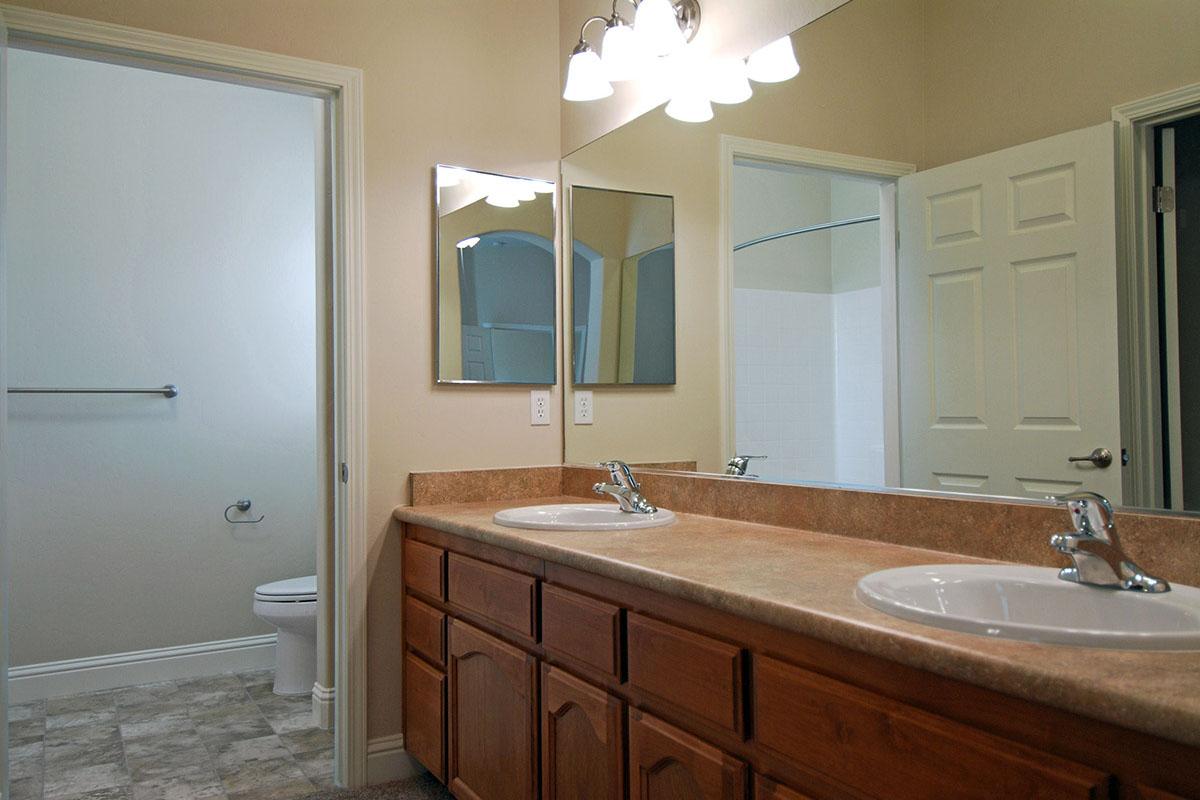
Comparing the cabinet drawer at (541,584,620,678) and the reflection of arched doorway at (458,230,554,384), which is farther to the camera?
the reflection of arched doorway at (458,230,554,384)

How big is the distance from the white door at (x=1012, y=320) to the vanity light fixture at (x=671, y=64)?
1.95ft

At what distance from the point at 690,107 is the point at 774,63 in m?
0.34

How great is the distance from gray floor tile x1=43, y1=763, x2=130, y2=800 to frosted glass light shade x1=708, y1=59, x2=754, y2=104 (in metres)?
2.47

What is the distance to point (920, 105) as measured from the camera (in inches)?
66.5

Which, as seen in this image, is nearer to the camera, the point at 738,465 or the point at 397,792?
the point at 738,465

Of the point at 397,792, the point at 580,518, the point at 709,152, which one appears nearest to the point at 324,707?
the point at 397,792

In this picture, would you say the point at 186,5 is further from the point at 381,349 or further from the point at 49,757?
the point at 49,757

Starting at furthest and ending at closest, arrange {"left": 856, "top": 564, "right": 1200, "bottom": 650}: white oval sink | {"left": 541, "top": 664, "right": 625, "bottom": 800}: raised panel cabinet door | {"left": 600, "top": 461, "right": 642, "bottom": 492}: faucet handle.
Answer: {"left": 600, "top": 461, "right": 642, "bottom": 492}: faucet handle, {"left": 541, "top": 664, "right": 625, "bottom": 800}: raised panel cabinet door, {"left": 856, "top": 564, "right": 1200, "bottom": 650}: white oval sink

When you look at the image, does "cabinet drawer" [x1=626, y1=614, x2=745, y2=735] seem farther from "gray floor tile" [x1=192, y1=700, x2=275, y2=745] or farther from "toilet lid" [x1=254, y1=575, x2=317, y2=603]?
"toilet lid" [x1=254, y1=575, x2=317, y2=603]

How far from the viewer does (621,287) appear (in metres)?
2.73

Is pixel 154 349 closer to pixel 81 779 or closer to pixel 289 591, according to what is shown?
pixel 289 591

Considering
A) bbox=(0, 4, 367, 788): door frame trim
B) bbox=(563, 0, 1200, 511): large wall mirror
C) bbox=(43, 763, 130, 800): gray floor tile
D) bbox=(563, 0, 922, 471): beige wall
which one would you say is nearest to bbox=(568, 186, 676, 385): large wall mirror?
bbox=(563, 0, 922, 471): beige wall

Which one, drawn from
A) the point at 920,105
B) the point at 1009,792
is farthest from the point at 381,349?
the point at 1009,792

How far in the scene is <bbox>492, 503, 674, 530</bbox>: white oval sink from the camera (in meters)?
2.01
